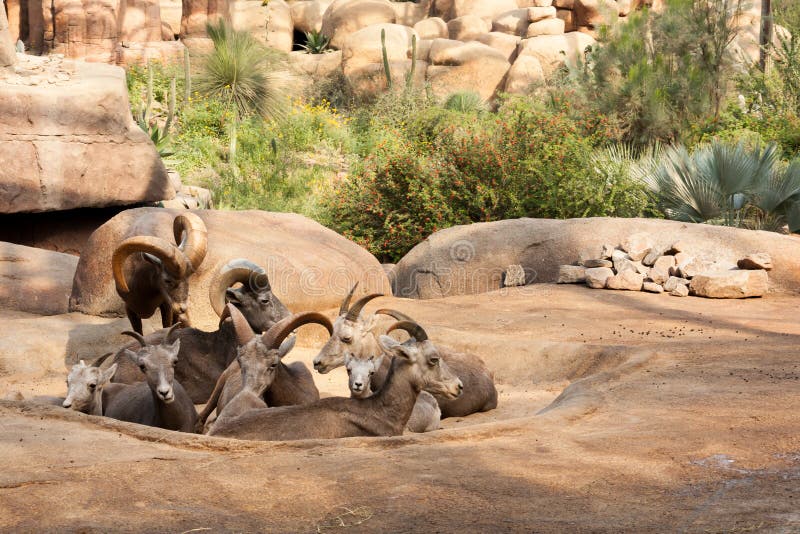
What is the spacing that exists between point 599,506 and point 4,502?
8.96 ft

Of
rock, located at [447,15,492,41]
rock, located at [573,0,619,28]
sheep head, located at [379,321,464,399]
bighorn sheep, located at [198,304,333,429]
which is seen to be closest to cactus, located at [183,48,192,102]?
rock, located at [447,15,492,41]

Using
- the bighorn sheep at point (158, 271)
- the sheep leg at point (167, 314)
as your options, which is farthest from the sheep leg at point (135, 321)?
the sheep leg at point (167, 314)

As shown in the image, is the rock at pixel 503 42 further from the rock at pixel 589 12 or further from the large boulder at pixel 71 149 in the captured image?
the large boulder at pixel 71 149

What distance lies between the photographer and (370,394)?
7.82 m

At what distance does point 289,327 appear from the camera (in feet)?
25.2

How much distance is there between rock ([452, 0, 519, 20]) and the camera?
4100 centimetres

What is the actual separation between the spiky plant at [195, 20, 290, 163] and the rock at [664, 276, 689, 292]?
18532 millimetres

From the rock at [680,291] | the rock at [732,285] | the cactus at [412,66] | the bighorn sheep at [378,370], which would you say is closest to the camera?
the bighorn sheep at [378,370]

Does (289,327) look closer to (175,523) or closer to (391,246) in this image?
(175,523)

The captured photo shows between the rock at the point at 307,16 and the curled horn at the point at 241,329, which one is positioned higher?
the rock at the point at 307,16

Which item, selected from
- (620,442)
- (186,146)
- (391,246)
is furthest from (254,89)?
(620,442)

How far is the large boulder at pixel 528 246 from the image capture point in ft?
48.4

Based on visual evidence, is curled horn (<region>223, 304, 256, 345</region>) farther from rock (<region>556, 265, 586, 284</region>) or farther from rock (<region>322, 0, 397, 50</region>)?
rock (<region>322, 0, 397, 50</region>)

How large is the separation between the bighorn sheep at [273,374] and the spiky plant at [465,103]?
2282 cm
